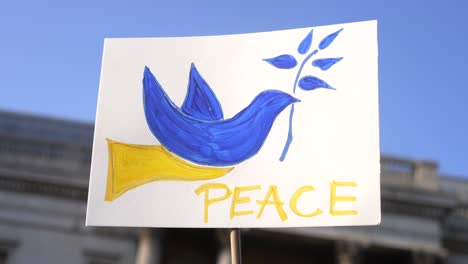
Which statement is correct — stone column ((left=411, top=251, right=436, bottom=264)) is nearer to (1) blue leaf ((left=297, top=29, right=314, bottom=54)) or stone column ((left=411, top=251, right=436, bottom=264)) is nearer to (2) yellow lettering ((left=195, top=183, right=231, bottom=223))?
(1) blue leaf ((left=297, top=29, right=314, bottom=54))

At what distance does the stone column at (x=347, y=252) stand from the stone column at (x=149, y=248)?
5.94 metres

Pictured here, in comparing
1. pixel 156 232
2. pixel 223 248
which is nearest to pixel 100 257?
pixel 156 232

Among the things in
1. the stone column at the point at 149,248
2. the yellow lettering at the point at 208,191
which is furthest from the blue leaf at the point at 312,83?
the stone column at the point at 149,248

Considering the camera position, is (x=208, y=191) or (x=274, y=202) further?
(x=208, y=191)

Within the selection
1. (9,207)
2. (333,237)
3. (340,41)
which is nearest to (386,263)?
(333,237)

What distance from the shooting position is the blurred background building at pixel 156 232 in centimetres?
2580

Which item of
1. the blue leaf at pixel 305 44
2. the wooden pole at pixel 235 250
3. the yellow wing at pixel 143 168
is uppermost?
the blue leaf at pixel 305 44

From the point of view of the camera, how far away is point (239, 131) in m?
5.37

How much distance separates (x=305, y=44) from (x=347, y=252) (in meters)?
21.5

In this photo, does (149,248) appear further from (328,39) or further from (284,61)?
(328,39)

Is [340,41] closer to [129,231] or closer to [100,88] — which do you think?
[100,88]

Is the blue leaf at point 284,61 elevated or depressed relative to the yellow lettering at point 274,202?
elevated

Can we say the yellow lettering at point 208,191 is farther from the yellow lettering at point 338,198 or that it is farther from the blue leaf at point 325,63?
the blue leaf at point 325,63

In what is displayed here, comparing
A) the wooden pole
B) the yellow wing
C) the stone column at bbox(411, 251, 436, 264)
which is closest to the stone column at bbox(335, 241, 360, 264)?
the stone column at bbox(411, 251, 436, 264)
